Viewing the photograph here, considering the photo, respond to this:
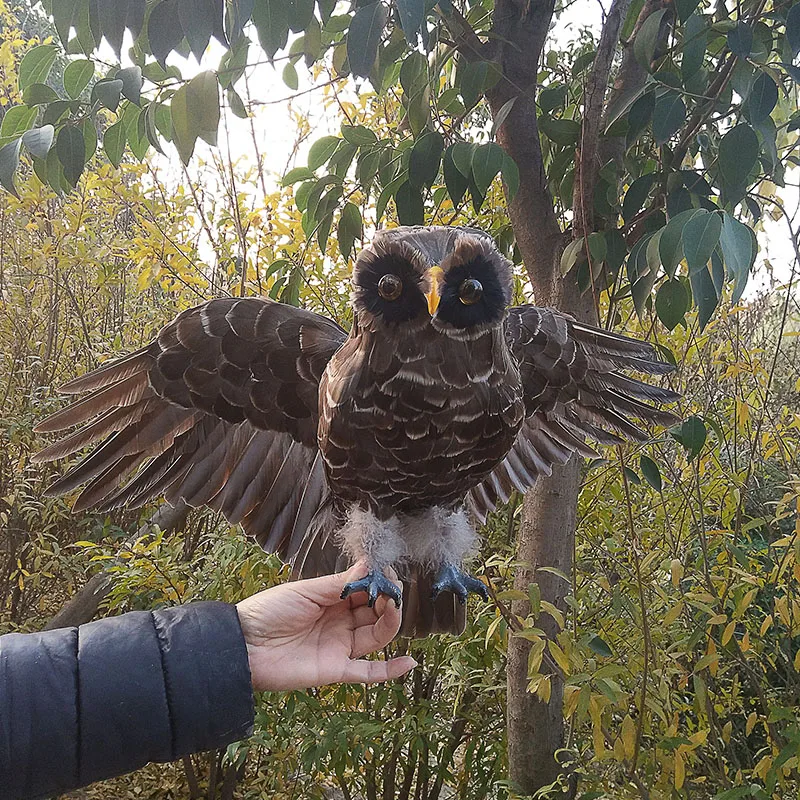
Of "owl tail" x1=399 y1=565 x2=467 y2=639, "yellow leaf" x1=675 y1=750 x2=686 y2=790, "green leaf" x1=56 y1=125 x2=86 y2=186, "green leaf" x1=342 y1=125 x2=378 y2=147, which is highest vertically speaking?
"green leaf" x1=342 y1=125 x2=378 y2=147

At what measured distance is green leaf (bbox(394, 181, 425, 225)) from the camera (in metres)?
1.21

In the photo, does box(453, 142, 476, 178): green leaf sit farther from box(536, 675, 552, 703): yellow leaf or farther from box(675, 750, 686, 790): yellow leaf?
box(675, 750, 686, 790): yellow leaf

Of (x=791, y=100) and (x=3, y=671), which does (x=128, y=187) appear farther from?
(x=791, y=100)

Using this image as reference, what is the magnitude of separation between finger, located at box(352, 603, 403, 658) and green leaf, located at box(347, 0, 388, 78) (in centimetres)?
78

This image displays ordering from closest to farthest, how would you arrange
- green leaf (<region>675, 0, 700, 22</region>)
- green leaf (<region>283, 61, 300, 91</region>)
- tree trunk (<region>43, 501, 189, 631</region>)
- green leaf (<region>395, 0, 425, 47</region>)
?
green leaf (<region>395, 0, 425, 47</region>) → green leaf (<region>675, 0, 700, 22</region>) → green leaf (<region>283, 61, 300, 91</region>) → tree trunk (<region>43, 501, 189, 631</region>)

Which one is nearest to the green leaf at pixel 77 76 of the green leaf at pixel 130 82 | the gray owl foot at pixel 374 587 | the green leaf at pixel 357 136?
the green leaf at pixel 130 82

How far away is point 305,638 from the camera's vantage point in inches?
43.9

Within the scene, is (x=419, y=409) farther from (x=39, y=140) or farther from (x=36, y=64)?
(x=36, y=64)

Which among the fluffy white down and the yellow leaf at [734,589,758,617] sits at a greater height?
the fluffy white down

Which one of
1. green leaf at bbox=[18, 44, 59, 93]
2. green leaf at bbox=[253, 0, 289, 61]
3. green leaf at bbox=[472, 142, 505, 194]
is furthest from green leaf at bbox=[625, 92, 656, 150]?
green leaf at bbox=[18, 44, 59, 93]

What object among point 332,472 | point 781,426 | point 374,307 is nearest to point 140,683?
point 332,472

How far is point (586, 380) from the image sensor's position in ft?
4.25

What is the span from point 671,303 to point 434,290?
1.65ft

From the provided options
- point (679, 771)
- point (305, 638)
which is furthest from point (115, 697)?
point (679, 771)
